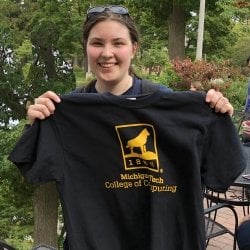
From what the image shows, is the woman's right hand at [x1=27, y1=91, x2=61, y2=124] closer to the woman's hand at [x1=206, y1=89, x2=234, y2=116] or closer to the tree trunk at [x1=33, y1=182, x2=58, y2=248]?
the woman's hand at [x1=206, y1=89, x2=234, y2=116]

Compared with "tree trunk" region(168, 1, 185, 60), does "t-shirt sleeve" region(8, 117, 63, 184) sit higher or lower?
lower

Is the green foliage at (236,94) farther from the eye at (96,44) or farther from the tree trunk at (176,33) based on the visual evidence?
the eye at (96,44)

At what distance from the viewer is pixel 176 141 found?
1.87 metres

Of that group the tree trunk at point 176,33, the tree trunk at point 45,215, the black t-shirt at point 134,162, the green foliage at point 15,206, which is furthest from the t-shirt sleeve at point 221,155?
the tree trunk at point 176,33

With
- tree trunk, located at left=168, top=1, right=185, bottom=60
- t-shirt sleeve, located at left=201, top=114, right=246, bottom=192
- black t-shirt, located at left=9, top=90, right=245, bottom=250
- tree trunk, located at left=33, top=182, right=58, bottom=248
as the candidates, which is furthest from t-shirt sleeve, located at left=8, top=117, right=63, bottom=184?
tree trunk, located at left=168, top=1, right=185, bottom=60

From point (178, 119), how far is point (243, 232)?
3.49 ft

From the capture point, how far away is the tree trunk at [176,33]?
16562 millimetres

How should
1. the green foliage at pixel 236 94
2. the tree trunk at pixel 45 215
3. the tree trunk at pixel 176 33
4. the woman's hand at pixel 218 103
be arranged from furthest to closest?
the tree trunk at pixel 176 33 < the green foliage at pixel 236 94 < the tree trunk at pixel 45 215 < the woman's hand at pixel 218 103

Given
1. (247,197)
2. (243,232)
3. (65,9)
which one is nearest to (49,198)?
→ (65,9)

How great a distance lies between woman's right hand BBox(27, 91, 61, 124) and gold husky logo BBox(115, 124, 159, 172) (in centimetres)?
27

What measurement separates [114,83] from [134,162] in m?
0.38

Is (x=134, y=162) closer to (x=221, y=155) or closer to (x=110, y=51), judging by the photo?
(x=221, y=155)

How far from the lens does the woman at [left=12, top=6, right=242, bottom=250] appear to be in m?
1.89

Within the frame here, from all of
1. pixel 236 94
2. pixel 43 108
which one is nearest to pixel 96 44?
pixel 43 108
